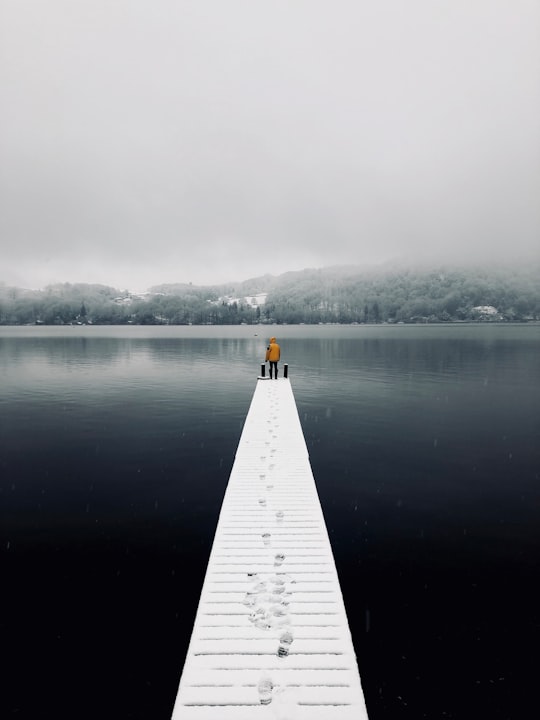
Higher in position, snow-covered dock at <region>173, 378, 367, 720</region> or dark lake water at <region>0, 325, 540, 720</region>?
snow-covered dock at <region>173, 378, 367, 720</region>

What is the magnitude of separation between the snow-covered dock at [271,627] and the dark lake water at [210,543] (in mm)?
1192

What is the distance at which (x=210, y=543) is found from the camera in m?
12.7

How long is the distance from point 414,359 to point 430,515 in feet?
177

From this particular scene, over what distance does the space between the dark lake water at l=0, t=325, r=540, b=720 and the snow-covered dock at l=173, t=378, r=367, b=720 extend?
1192 millimetres

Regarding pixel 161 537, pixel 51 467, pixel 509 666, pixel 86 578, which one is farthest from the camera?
pixel 51 467

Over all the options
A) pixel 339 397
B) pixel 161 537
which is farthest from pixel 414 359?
pixel 161 537

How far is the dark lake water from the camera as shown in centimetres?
780

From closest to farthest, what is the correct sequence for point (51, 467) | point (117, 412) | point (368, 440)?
point (51, 467), point (368, 440), point (117, 412)

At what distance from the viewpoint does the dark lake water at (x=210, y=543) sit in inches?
307

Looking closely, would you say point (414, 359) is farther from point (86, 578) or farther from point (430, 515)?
point (86, 578)

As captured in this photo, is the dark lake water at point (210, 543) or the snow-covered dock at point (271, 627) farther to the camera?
the dark lake water at point (210, 543)

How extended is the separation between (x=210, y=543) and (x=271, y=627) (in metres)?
5.27

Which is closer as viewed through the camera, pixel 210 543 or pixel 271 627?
pixel 271 627

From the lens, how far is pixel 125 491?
16.2 metres
